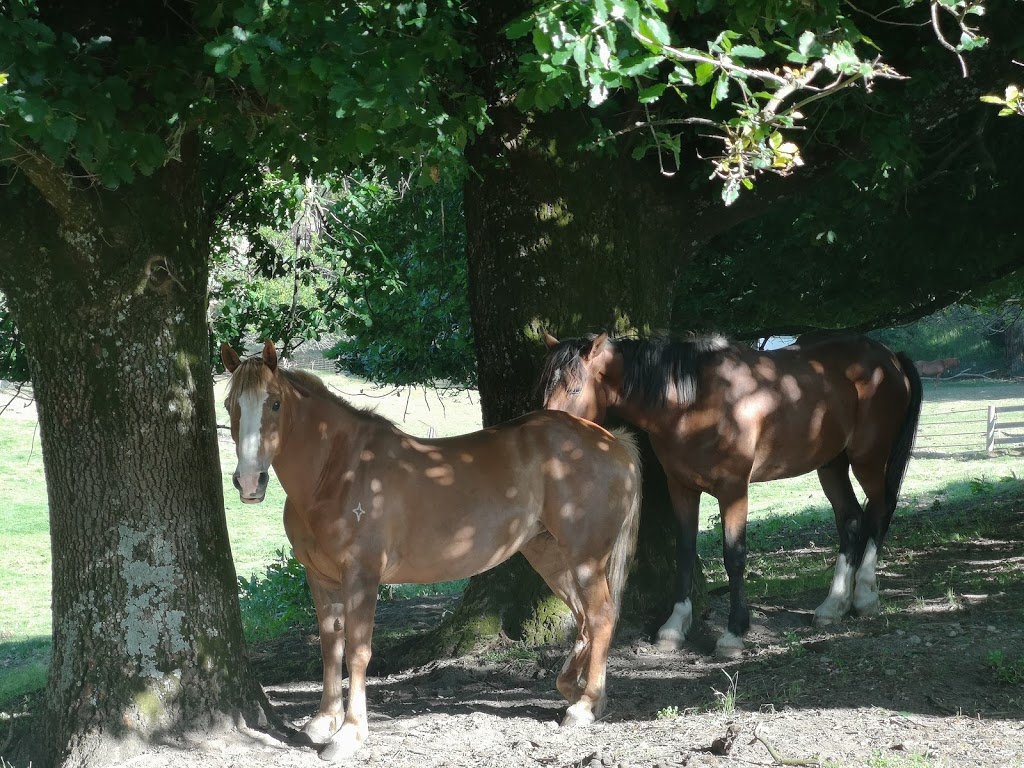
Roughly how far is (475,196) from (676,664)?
3.37 meters

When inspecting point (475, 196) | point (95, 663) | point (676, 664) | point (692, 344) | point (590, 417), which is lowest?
point (676, 664)

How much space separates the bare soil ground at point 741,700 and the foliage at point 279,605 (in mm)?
Answer: 1208

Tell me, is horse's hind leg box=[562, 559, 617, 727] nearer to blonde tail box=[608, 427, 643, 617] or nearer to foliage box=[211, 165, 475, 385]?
blonde tail box=[608, 427, 643, 617]

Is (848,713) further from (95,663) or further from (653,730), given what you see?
(95,663)

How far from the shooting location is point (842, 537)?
7879mm

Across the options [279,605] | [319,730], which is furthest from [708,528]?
[319,730]

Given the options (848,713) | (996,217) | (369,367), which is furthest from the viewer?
(369,367)

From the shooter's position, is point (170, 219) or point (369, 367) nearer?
point (170, 219)

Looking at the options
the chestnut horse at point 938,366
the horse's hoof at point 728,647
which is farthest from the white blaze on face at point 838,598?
the chestnut horse at point 938,366

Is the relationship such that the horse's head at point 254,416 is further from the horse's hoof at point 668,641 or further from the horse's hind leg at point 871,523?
the horse's hind leg at point 871,523

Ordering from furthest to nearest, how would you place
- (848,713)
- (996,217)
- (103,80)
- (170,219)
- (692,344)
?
1. (996,217)
2. (692,344)
3. (170,219)
4. (848,713)
5. (103,80)

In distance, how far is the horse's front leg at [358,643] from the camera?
512cm

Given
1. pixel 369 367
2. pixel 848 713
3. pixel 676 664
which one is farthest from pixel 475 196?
pixel 369 367

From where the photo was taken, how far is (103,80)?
14.3ft
